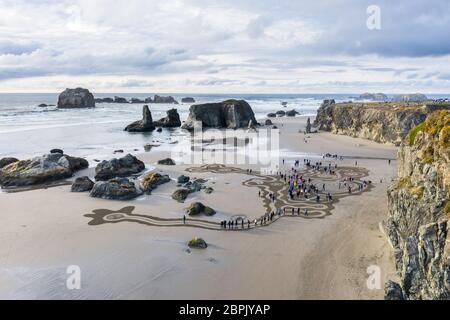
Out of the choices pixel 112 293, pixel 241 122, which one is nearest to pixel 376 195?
pixel 112 293

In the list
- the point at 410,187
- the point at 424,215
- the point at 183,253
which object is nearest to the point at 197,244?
the point at 183,253

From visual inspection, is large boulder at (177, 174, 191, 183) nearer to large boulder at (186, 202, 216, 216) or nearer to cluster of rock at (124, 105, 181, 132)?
large boulder at (186, 202, 216, 216)

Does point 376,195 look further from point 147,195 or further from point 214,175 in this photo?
point 147,195

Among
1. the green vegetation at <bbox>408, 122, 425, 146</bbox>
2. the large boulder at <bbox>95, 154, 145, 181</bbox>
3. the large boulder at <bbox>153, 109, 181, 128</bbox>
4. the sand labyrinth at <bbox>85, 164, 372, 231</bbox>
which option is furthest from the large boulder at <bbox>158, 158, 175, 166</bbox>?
the large boulder at <bbox>153, 109, 181, 128</bbox>

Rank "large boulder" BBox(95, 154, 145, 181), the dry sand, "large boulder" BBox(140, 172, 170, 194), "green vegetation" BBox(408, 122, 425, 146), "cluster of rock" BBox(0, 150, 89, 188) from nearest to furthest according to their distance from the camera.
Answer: the dry sand → "green vegetation" BBox(408, 122, 425, 146) → "large boulder" BBox(140, 172, 170, 194) → "cluster of rock" BBox(0, 150, 89, 188) → "large boulder" BBox(95, 154, 145, 181)

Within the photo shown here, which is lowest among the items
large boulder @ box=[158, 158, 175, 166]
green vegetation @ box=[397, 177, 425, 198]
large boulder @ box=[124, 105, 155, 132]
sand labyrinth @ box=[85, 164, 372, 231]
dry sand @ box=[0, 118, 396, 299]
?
dry sand @ box=[0, 118, 396, 299]

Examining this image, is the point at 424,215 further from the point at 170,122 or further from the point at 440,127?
the point at 170,122

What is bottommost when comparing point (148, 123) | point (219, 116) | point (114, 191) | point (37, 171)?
point (114, 191)

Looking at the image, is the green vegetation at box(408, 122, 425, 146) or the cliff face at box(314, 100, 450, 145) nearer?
the green vegetation at box(408, 122, 425, 146)
